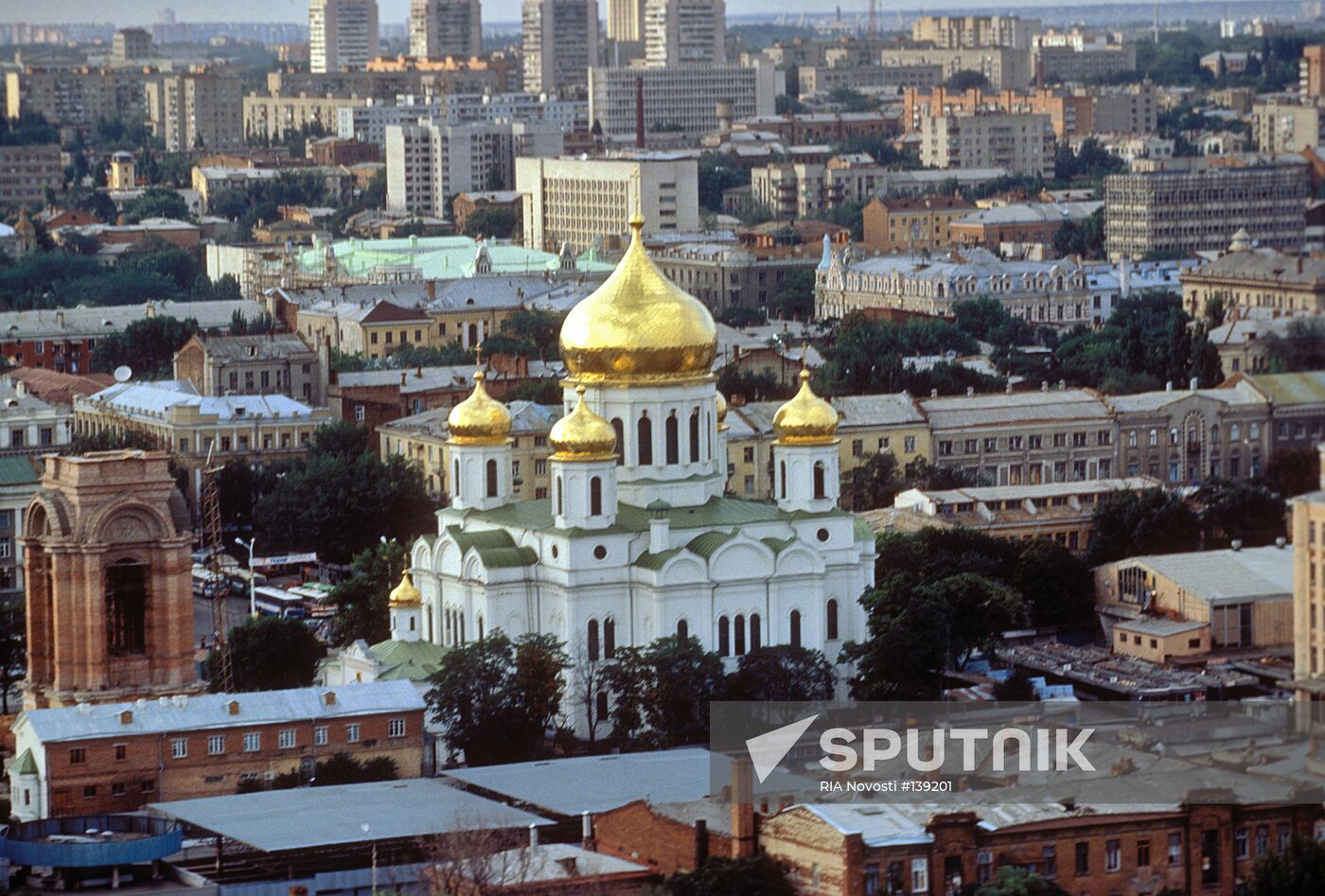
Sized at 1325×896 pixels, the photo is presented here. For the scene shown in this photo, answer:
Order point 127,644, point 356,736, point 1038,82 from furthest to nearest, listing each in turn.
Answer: point 1038,82 → point 127,644 → point 356,736

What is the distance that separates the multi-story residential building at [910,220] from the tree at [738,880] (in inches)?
1749

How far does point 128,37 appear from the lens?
102 meters

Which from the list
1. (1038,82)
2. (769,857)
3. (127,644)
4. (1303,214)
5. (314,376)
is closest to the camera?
(1303,214)

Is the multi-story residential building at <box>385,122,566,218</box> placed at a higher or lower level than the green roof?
higher

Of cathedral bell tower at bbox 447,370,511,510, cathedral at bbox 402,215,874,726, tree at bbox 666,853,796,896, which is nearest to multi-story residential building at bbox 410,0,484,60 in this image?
cathedral bell tower at bbox 447,370,511,510

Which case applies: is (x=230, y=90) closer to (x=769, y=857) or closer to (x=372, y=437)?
(x=372, y=437)

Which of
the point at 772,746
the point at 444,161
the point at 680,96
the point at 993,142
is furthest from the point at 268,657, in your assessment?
the point at 680,96

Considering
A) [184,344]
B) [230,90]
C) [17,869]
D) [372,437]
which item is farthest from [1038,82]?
[17,869]

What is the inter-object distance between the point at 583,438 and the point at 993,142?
5580cm

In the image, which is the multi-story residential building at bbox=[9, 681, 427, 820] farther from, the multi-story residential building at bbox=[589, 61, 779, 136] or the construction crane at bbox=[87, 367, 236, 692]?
the multi-story residential building at bbox=[589, 61, 779, 136]

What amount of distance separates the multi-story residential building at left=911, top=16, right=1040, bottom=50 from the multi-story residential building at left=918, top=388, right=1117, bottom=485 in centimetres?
6490

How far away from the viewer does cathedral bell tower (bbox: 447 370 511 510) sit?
25594mm

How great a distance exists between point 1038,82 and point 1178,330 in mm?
71600

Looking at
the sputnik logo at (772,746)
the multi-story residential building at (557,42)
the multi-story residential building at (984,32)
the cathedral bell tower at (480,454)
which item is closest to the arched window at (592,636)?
the cathedral bell tower at (480,454)
